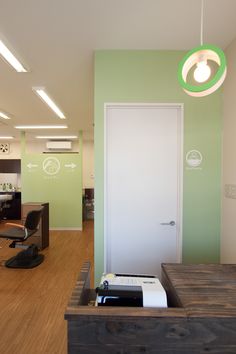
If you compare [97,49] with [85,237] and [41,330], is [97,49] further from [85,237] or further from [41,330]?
[85,237]

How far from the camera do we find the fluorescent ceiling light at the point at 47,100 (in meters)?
3.76

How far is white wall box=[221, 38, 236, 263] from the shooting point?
231 centimetres

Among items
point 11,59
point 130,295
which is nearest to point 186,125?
point 130,295

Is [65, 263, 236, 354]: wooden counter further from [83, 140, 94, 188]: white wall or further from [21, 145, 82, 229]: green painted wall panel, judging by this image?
[83, 140, 94, 188]: white wall

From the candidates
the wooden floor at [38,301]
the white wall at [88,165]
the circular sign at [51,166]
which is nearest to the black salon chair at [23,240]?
the wooden floor at [38,301]

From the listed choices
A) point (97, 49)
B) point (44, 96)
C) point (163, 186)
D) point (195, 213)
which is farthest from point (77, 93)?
point (195, 213)

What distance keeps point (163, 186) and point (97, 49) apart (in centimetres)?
175

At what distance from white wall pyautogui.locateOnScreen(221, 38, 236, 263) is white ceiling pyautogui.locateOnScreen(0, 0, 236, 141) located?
0.43 metres

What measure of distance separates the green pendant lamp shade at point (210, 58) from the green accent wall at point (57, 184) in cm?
517

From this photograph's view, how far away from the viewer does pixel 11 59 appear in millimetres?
2754

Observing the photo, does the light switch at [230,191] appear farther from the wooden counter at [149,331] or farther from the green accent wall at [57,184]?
the green accent wall at [57,184]

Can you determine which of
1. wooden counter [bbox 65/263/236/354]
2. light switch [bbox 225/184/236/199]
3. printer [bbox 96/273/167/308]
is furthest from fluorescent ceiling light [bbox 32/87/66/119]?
wooden counter [bbox 65/263/236/354]

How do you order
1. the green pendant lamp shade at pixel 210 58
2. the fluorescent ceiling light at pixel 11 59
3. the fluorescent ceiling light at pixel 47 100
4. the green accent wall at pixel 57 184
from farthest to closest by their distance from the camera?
the green accent wall at pixel 57 184 → the fluorescent ceiling light at pixel 47 100 → the fluorescent ceiling light at pixel 11 59 → the green pendant lamp shade at pixel 210 58

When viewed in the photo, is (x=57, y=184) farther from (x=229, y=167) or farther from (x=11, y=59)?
(x=229, y=167)
